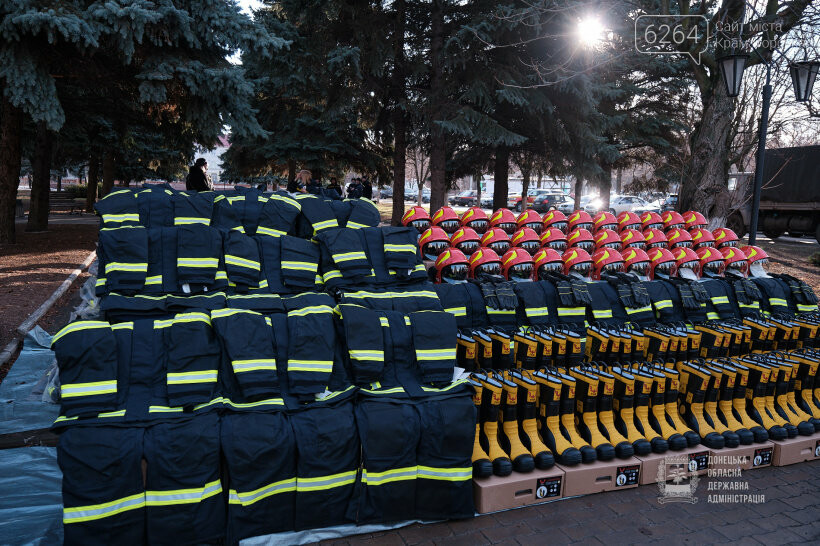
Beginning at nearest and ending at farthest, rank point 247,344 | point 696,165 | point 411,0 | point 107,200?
point 247,344 < point 107,200 < point 696,165 < point 411,0

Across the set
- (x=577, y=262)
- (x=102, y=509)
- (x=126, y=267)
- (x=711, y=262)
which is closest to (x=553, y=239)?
(x=577, y=262)

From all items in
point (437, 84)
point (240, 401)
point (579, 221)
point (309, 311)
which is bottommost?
point (240, 401)

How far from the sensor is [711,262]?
6777 mm

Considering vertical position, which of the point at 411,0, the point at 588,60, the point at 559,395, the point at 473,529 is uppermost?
the point at 411,0

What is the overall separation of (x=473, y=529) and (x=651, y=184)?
67.1 feet

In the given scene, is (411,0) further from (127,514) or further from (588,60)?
(127,514)

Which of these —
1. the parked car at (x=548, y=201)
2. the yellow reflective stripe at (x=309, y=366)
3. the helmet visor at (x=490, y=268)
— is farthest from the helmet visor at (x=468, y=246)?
the parked car at (x=548, y=201)

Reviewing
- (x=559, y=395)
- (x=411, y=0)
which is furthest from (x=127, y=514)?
(x=411, y=0)

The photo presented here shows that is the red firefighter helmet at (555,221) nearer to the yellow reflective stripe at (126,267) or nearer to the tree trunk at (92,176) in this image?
the yellow reflective stripe at (126,267)

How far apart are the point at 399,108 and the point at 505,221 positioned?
850 cm

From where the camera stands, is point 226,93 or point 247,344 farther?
point 226,93

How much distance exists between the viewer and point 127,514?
3.22 meters

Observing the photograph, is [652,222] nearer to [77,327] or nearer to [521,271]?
[521,271]

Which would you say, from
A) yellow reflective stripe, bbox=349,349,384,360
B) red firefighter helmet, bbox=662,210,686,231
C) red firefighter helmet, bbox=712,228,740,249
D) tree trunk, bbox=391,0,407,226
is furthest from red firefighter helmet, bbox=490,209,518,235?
tree trunk, bbox=391,0,407,226
